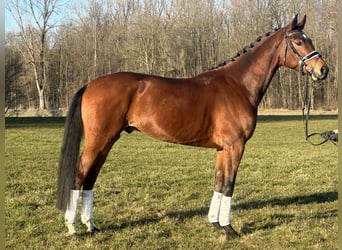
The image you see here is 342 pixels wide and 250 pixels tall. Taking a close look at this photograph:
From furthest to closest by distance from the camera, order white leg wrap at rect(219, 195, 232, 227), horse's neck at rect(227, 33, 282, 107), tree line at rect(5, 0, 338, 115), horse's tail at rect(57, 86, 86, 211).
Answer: tree line at rect(5, 0, 338, 115)
horse's neck at rect(227, 33, 282, 107)
white leg wrap at rect(219, 195, 232, 227)
horse's tail at rect(57, 86, 86, 211)

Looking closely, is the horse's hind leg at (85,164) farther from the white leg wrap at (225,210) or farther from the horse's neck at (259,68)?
the horse's neck at (259,68)

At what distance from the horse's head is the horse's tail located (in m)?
2.62

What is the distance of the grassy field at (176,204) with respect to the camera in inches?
169

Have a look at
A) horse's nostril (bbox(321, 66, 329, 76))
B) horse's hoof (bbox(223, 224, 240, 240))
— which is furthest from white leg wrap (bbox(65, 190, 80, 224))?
horse's nostril (bbox(321, 66, 329, 76))

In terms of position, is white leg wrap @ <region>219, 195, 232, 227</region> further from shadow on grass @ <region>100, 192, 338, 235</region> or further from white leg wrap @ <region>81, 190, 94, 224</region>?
white leg wrap @ <region>81, 190, 94, 224</region>

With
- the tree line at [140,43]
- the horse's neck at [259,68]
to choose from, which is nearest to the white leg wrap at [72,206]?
the horse's neck at [259,68]

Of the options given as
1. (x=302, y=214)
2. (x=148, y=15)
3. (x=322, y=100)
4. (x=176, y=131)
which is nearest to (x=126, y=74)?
(x=176, y=131)

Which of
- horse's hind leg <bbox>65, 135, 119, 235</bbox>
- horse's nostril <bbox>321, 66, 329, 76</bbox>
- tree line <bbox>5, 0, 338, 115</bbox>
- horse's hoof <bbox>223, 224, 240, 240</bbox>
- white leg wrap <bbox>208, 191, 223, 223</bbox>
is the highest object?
tree line <bbox>5, 0, 338, 115</bbox>

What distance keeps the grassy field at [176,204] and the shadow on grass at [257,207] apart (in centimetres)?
1

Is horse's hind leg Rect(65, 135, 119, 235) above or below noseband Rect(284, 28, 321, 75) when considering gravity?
below

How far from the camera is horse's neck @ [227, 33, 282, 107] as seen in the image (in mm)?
4637

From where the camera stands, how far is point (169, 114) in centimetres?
434

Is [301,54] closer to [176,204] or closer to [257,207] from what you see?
[257,207]

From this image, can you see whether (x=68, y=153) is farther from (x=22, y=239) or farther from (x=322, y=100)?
(x=322, y=100)
